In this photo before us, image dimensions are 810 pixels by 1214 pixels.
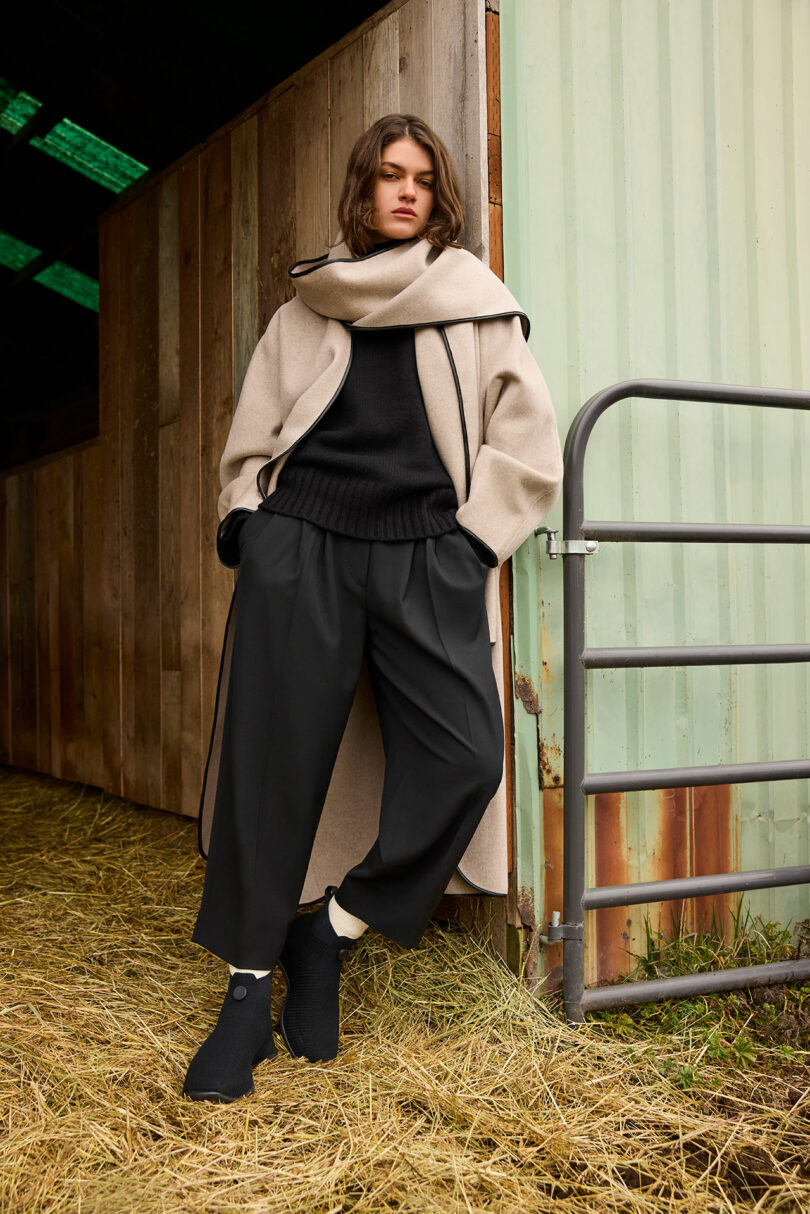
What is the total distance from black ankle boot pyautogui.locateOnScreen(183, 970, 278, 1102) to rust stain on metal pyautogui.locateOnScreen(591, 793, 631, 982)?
685mm

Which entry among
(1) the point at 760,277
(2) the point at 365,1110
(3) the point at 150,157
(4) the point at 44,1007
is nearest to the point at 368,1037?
(2) the point at 365,1110

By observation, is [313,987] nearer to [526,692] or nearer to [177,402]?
[526,692]

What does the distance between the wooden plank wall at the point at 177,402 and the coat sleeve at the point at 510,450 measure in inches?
10.4

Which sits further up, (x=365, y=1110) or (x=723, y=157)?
(x=723, y=157)

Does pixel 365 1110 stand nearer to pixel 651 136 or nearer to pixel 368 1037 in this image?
pixel 368 1037

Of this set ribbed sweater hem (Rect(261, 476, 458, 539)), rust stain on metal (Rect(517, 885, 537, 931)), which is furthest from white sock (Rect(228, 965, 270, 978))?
ribbed sweater hem (Rect(261, 476, 458, 539))

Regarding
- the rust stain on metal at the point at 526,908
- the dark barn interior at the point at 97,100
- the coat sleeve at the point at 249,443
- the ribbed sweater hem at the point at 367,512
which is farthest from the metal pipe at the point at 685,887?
the dark barn interior at the point at 97,100

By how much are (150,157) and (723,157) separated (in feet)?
8.71

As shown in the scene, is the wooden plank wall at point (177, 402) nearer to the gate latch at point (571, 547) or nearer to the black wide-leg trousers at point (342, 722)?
the gate latch at point (571, 547)

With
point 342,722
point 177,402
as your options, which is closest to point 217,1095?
point 342,722

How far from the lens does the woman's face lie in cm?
163

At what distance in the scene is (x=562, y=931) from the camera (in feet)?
5.48

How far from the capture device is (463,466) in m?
1.56

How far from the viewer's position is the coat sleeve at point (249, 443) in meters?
1.62
